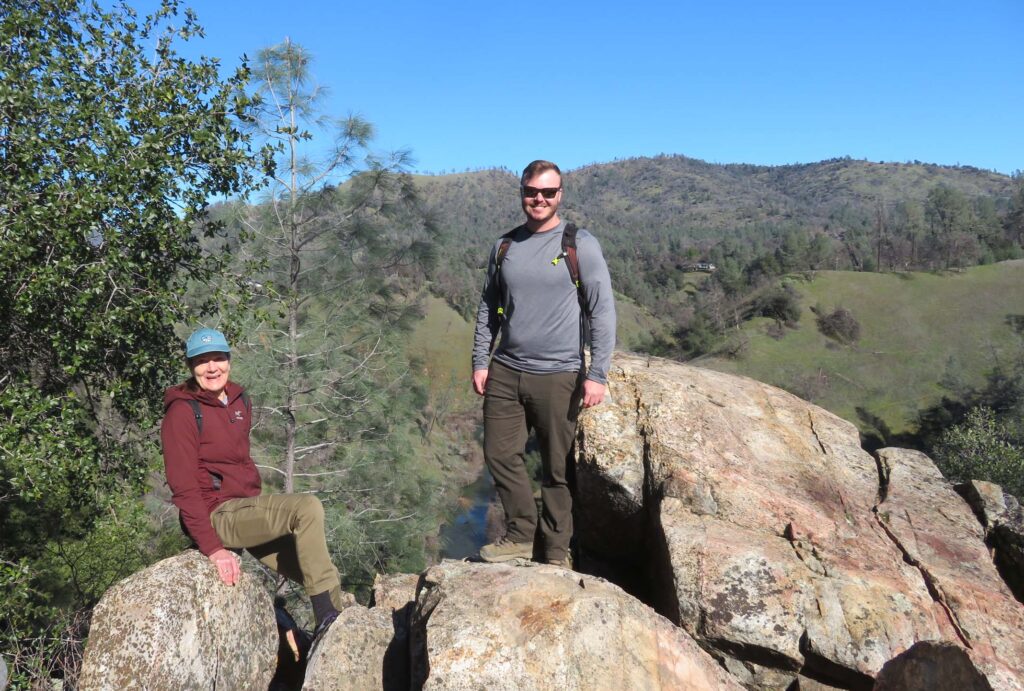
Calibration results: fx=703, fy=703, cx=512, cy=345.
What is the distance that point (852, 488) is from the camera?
5.89 m

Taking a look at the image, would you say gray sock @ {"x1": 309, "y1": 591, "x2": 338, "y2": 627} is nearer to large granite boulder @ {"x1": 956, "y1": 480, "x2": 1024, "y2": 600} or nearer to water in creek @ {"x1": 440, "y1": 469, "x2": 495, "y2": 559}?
large granite boulder @ {"x1": 956, "y1": 480, "x2": 1024, "y2": 600}

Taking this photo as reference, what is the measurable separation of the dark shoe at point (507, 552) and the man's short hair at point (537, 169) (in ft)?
8.70

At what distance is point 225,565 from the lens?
14.2 feet

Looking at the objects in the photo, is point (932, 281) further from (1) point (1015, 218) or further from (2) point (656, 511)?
(2) point (656, 511)

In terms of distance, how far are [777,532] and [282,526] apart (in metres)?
3.45

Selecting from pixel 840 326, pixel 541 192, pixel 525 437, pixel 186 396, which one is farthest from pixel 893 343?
pixel 186 396

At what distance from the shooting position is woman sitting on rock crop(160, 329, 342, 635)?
4.19 m

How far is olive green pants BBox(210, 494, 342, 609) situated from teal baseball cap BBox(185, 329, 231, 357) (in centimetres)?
98

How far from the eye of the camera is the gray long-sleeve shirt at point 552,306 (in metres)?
4.87

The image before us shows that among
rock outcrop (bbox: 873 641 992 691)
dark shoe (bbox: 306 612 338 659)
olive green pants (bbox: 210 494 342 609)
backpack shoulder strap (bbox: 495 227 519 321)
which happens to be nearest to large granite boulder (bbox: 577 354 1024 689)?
rock outcrop (bbox: 873 641 992 691)

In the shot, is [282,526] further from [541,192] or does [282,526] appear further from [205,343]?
[541,192]

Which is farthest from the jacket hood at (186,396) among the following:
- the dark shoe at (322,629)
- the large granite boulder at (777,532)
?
the large granite boulder at (777,532)

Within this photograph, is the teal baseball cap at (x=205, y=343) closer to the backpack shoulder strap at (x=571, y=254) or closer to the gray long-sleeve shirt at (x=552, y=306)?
the gray long-sleeve shirt at (x=552, y=306)

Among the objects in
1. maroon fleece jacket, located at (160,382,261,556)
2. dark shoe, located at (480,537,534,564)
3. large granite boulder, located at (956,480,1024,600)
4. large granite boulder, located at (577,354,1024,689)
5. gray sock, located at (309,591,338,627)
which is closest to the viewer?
maroon fleece jacket, located at (160,382,261,556)
